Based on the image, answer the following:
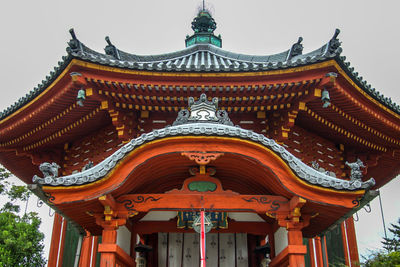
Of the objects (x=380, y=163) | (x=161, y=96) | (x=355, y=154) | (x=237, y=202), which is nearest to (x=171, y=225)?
(x=237, y=202)

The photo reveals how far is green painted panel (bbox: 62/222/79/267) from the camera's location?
10594 millimetres

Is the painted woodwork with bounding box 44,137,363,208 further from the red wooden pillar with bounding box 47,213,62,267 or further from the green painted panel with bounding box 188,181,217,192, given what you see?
the red wooden pillar with bounding box 47,213,62,267

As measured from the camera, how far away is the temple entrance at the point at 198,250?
9.18m

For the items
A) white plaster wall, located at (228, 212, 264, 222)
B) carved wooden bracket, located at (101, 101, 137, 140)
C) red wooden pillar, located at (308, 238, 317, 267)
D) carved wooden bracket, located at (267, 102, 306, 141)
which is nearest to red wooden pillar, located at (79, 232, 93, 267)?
carved wooden bracket, located at (101, 101, 137, 140)

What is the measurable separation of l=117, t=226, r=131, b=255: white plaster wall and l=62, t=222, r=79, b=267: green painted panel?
327 cm

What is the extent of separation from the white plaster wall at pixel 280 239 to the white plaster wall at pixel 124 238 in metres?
2.80

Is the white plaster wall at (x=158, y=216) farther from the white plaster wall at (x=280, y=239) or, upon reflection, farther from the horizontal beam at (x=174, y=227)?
the white plaster wall at (x=280, y=239)

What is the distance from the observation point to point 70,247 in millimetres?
10789

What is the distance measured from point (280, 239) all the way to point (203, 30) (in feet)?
35.3

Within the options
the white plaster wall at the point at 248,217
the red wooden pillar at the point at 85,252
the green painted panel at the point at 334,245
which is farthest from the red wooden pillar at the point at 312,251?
the red wooden pillar at the point at 85,252

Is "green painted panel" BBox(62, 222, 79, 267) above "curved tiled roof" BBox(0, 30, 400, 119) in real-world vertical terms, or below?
below

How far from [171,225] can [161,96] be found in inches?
111

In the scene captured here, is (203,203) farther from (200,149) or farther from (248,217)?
(248,217)

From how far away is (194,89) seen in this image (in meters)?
9.12
